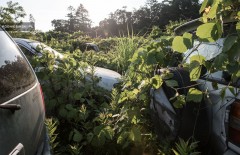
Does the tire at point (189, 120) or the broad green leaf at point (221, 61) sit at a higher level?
the broad green leaf at point (221, 61)

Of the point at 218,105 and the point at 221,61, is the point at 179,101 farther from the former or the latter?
the point at 221,61

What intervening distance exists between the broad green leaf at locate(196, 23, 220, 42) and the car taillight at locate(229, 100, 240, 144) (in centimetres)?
49

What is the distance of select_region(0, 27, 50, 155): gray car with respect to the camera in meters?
1.79

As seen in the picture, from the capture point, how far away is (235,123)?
225 centimetres

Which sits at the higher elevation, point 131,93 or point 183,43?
point 183,43

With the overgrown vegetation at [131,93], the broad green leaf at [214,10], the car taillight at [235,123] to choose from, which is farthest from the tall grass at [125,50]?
the broad green leaf at [214,10]

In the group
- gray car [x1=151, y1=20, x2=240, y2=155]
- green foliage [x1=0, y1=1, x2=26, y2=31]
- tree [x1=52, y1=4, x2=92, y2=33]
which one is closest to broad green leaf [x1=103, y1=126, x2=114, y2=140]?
gray car [x1=151, y1=20, x2=240, y2=155]

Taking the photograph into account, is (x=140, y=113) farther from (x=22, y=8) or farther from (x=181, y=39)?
(x=22, y=8)

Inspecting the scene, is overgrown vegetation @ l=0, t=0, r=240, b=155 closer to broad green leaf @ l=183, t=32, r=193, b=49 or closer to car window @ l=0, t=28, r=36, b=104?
broad green leaf @ l=183, t=32, r=193, b=49

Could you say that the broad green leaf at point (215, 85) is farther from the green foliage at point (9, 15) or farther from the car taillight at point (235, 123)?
the green foliage at point (9, 15)

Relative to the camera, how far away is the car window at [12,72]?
201cm

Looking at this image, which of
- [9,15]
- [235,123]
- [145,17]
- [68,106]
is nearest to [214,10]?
[235,123]

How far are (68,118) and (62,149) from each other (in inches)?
29.1

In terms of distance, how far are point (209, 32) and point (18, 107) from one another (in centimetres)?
127
